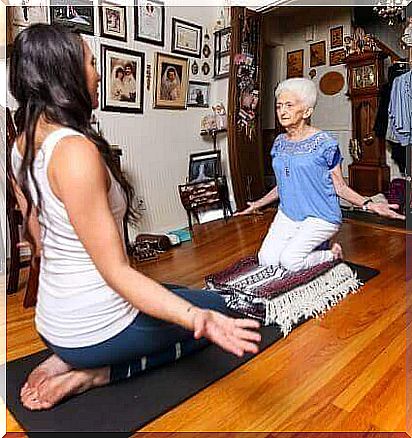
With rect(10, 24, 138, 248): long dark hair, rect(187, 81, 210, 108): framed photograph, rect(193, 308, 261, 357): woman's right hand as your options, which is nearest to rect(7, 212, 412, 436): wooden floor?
rect(193, 308, 261, 357): woman's right hand

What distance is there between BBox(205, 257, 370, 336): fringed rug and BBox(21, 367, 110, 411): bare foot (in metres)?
0.77

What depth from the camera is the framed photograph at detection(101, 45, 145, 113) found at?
116 inches

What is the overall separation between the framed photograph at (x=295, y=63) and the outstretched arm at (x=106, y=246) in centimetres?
532

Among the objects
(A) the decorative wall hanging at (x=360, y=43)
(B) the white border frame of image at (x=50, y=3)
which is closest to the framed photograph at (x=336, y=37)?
(A) the decorative wall hanging at (x=360, y=43)

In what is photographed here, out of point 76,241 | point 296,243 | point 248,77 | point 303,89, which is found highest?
point 248,77

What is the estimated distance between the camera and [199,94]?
3771 mm

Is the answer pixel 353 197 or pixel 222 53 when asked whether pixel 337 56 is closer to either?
pixel 222 53

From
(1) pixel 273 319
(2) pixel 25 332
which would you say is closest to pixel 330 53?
(1) pixel 273 319

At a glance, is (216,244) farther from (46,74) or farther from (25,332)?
(46,74)

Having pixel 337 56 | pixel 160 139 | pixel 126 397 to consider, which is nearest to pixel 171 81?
pixel 160 139

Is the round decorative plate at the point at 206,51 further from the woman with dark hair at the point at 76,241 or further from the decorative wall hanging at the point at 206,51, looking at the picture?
the woman with dark hair at the point at 76,241

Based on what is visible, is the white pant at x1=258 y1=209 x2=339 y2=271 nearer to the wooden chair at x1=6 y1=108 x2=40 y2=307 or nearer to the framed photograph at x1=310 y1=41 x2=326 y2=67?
the wooden chair at x1=6 y1=108 x2=40 y2=307

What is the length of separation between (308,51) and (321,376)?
200 inches

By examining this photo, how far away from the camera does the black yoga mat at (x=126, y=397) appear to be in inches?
46.6
